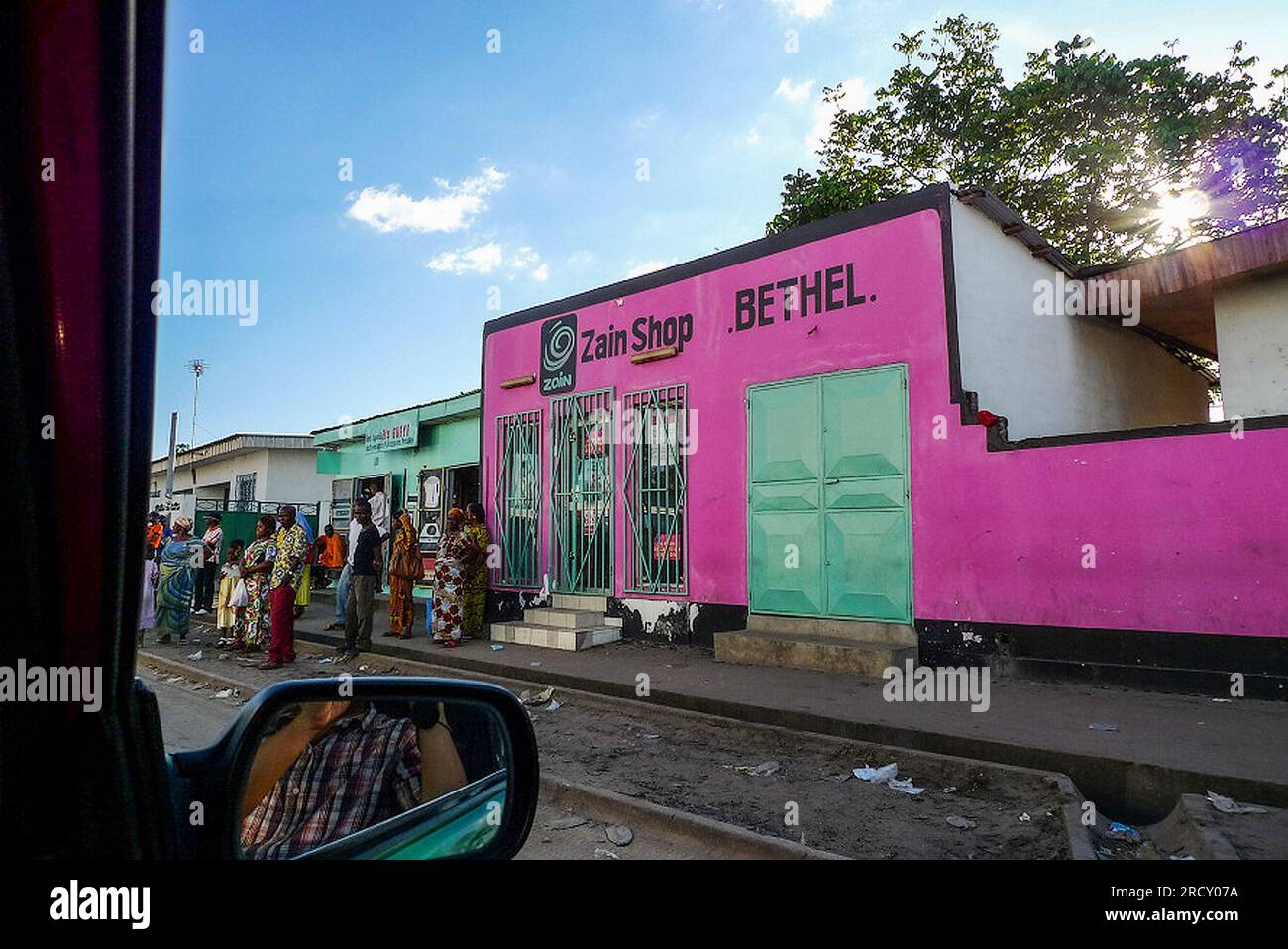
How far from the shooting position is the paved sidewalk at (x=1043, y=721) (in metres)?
4.32

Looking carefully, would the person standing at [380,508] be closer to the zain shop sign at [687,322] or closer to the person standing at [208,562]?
the person standing at [208,562]

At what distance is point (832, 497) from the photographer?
26.9 ft

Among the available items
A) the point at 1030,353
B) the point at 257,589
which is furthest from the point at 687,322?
the point at 257,589

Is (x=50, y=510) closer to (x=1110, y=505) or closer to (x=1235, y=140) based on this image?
(x=1110, y=505)

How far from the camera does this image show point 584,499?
1061 centimetres

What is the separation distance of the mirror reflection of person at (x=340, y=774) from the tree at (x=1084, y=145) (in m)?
16.4

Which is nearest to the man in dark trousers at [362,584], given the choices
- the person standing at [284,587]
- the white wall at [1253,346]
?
Answer: the person standing at [284,587]

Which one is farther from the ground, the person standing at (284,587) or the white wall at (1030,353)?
the white wall at (1030,353)

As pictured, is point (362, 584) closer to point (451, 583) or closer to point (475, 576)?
point (451, 583)

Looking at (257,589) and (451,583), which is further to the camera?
(451,583)

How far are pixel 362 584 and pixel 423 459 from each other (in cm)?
651

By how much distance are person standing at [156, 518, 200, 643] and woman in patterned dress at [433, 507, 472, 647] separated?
12.3 ft

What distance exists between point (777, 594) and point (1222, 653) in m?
3.91
